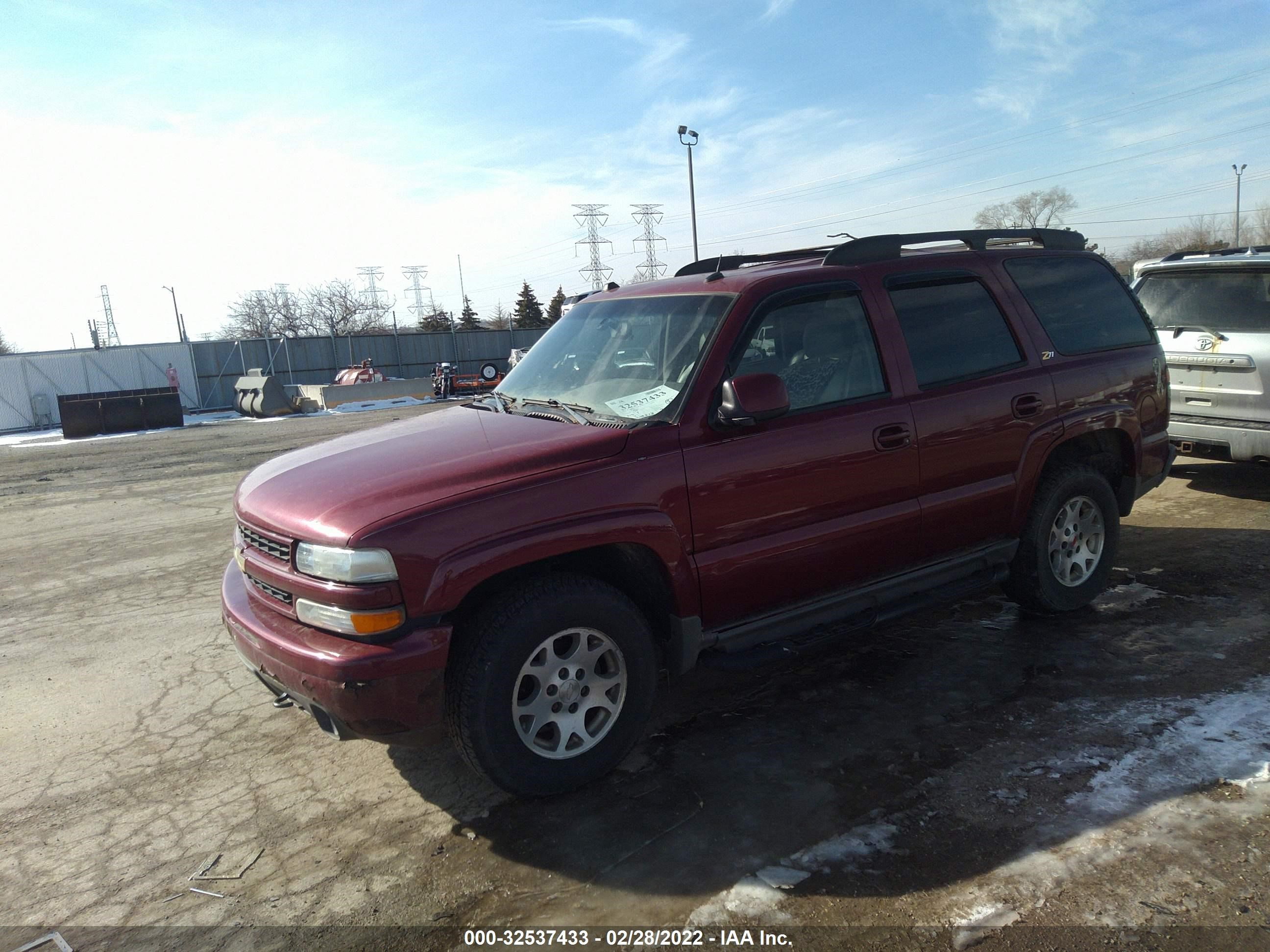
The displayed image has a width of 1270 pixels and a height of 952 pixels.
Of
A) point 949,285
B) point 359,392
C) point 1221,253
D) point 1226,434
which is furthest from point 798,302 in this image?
point 359,392

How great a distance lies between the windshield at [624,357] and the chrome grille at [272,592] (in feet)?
4.74

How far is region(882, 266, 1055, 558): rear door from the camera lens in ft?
13.8

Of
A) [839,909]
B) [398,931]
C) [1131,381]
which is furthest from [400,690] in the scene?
[1131,381]

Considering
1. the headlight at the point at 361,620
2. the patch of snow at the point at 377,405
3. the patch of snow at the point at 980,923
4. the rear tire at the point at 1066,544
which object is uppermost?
the headlight at the point at 361,620

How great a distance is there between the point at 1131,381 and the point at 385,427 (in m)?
4.23

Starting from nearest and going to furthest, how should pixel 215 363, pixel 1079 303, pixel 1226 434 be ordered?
pixel 1079 303, pixel 1226 434, pixel 215 363

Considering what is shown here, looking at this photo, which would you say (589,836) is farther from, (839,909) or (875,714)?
(875,714)

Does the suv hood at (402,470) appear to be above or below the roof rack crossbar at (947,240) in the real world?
below

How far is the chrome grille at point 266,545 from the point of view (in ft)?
10.5

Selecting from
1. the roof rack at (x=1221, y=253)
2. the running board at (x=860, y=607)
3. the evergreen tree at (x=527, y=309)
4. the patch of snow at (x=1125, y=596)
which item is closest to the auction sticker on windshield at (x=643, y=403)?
the running board at (x=860, y=607)

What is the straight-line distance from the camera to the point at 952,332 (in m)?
4.40

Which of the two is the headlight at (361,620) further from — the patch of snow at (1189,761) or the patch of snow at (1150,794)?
the patch of snow at (1189,761)

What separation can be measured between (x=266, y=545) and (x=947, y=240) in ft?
12.2

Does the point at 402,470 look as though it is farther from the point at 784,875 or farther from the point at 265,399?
the point at 265,399
